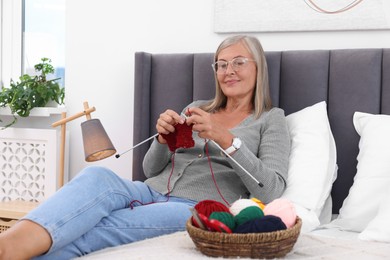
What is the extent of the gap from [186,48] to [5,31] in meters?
1.09

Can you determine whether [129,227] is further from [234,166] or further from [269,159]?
[269,159]

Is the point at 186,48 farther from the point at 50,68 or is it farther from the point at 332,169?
the point at 332,169

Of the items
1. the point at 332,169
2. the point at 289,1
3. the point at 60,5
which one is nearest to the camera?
the point at 332,169

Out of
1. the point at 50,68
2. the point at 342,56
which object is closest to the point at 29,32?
the point at 50,68

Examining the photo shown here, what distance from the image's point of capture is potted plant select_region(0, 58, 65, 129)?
253 cm

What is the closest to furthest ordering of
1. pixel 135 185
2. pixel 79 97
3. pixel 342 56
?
1. pixel 135 185
2. pixel 342 56
3. pixel 79 97

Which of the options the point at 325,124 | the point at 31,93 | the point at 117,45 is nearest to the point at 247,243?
the point at 325,124

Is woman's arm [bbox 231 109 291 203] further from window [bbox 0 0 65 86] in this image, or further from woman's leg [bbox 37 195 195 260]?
window [bbox 0 0 65 86]

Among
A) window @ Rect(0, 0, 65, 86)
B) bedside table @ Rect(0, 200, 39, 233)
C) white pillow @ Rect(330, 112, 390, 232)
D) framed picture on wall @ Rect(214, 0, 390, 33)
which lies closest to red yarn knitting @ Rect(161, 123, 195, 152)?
white pillow @ Rect(330, 112, 390, 232)

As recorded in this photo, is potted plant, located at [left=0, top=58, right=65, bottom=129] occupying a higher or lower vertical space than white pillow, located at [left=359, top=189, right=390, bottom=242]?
higher

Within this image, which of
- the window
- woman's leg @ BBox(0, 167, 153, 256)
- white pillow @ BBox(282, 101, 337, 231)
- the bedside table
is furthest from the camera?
the window

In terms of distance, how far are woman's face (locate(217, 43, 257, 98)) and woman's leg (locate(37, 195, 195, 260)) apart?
22.3 inches

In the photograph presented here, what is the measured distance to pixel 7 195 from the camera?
2.61 m

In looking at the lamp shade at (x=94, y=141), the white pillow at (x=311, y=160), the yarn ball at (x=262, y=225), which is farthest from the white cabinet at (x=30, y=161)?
the yarn ball at (x=262, y=225)
